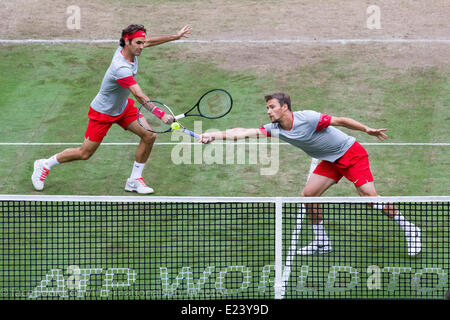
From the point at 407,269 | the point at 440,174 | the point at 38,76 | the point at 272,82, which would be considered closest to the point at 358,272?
the point at 407,269

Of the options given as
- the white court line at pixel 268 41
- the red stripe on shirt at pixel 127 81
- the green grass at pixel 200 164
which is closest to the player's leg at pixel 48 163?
the green grass at pixel 200 164

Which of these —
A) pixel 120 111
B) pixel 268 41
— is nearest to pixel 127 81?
pixel 120 111

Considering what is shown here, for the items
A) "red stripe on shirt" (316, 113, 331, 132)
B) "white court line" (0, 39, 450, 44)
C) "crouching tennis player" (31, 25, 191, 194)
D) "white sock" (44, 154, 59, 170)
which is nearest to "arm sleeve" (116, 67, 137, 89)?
"crouching tennis player" (31, 25, 191, 194)

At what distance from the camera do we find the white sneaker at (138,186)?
1032cm

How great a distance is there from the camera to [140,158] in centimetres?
1034

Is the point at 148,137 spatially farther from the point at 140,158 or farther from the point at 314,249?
the point at 314,249

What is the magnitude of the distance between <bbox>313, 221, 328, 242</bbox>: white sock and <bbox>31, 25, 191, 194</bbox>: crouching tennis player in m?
2.16

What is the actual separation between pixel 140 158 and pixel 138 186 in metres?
0.36
